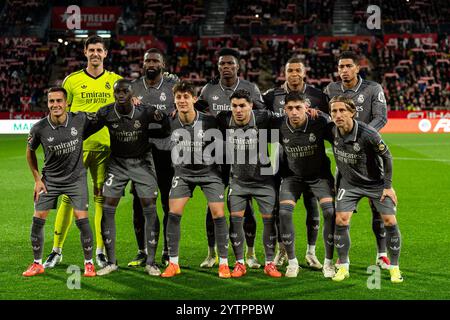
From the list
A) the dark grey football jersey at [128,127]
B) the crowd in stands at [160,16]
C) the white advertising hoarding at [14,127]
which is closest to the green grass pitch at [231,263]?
the dark grey football jersey at [128,127]

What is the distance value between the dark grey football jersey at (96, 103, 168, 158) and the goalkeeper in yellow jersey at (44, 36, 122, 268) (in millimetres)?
404

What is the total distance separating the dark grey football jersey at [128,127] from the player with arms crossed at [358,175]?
177cm

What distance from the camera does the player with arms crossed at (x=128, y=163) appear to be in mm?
6996

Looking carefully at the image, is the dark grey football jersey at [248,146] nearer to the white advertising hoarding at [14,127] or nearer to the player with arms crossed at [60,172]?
the player with arms crossed at [60,172]

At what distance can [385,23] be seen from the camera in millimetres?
34938

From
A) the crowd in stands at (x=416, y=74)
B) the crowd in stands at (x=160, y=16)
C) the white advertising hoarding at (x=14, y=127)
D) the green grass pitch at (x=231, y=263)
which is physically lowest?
the green grass pitch at (x=231, y=263)

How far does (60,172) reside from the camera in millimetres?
6891

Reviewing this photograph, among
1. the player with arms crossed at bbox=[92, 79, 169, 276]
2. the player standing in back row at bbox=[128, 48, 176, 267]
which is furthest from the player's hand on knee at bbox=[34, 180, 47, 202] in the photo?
the player standing in back row at bbox=[128, 48, 176, 267]

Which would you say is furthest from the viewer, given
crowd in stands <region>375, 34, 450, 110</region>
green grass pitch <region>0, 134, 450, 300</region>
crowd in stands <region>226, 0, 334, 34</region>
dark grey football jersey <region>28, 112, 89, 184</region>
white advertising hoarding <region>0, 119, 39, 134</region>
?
crowd in stands <region>226, 0, 334, 34</region>

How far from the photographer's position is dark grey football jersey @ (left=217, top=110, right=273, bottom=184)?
6.91 meters

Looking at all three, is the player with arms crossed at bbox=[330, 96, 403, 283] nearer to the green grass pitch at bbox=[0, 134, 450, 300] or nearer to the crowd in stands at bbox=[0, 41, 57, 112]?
the green grass pitch at bbox=[0, 134, 450, 300]

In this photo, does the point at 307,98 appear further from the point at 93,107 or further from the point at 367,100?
the point at 93,107

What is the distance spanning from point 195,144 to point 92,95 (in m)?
1.37

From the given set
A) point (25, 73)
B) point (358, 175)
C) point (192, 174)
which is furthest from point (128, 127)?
point (25, 73)
